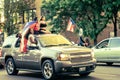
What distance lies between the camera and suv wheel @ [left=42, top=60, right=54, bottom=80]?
14.4m

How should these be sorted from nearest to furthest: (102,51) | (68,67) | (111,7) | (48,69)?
(68,67) < (48,69) < (102,51) < (111,7)

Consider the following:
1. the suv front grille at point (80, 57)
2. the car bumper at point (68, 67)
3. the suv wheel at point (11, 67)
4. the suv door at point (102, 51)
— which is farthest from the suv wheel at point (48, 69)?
the suv door at point (102, 51)

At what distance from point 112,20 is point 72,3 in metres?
3.59

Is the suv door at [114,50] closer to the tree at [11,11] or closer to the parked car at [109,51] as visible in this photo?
the parked car at [109,51]

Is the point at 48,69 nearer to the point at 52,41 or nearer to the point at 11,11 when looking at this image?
the point at 52,41

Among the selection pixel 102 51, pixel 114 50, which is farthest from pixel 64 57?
pixel 102 51

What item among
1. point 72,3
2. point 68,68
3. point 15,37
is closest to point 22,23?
point 72,3

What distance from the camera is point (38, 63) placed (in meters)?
15.1

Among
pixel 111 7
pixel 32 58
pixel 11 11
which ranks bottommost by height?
pixel 32 58

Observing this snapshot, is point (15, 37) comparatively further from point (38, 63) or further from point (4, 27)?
point (4, 27)

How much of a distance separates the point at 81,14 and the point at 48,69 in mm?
20355

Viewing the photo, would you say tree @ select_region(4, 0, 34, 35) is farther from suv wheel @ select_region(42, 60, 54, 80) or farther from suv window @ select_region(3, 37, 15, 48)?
suv wheel @ select_region(42, 60, 54, 80)

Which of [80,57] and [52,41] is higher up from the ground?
[52,41]

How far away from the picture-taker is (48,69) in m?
14.6
